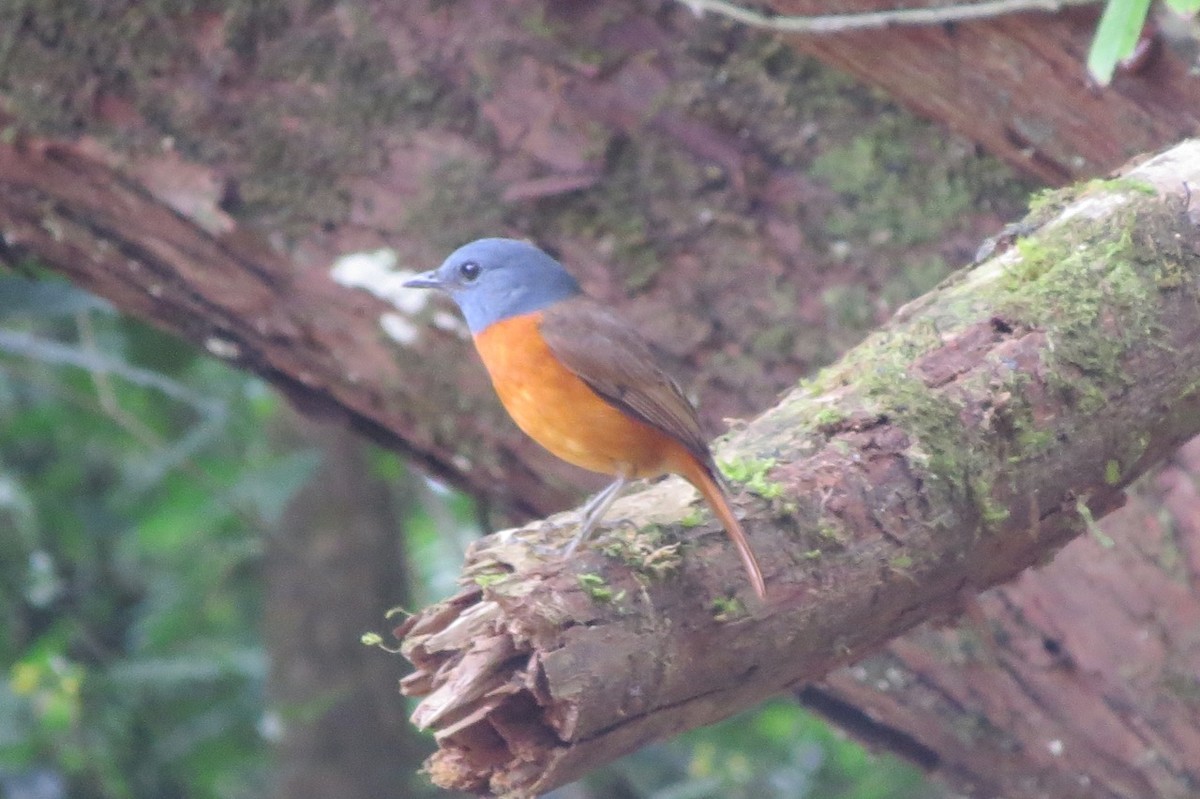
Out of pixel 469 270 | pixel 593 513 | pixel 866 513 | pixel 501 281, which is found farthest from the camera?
pixel 469 270

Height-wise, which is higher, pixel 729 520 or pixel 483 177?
pixel 483 177

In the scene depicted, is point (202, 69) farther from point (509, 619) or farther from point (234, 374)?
point (509, 619)

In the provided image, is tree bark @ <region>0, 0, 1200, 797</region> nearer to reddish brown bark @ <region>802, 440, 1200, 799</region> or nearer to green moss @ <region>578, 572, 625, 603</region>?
reddish brown bark @ <region>802, 440, 1200, 799</region>

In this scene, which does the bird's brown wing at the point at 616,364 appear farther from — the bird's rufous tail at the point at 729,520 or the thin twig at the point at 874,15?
the thin twig at the point at 874,15

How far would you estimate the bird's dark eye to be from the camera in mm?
3912

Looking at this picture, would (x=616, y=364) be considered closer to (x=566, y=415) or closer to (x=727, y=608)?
(x=566, y=415)

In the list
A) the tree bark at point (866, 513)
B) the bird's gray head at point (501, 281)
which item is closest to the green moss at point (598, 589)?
the tree bark at point (866, 513)

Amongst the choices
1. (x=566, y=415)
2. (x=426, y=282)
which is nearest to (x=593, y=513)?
(x=566, y=415)

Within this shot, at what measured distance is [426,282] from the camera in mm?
4031

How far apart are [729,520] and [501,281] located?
1462 mm

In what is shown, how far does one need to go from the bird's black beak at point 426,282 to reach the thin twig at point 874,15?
1116 millimetres

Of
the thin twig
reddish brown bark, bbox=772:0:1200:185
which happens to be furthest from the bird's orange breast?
reddish brown bark, bbox=772:0:1200:185

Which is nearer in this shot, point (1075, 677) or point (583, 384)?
point (583, 384)

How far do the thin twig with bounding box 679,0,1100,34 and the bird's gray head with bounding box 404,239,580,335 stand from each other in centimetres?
91
